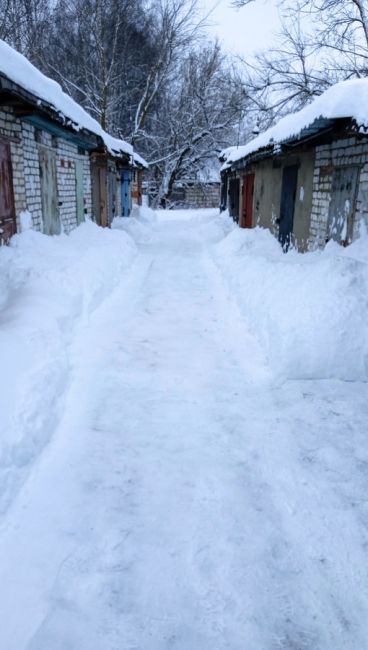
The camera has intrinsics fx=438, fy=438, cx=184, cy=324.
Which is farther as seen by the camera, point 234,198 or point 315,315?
point 234,198

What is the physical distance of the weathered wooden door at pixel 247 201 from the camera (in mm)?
15820

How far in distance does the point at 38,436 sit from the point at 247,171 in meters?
15.0

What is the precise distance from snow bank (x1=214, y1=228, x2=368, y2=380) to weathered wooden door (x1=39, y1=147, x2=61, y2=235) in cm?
502

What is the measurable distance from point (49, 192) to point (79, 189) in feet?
9.92

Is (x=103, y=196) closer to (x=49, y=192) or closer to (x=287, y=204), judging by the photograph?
(x=49, y=192)

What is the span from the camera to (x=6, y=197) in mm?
7551

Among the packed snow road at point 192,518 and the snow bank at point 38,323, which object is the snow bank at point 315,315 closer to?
the packed snow road at point 192,518

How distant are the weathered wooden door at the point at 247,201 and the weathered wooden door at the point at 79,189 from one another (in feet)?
19.5

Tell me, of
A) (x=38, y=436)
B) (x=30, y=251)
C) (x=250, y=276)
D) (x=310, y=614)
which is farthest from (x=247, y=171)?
(x=310, y=614)

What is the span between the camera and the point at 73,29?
87.6 feet

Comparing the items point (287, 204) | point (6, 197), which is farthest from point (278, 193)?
point (6, 197)

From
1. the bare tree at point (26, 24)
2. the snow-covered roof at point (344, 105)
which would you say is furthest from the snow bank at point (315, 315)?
the bare tree at point (26, 24)

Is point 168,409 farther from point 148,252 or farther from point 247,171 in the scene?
point 247,171

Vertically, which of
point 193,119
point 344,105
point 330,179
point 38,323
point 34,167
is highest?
point 193,119
